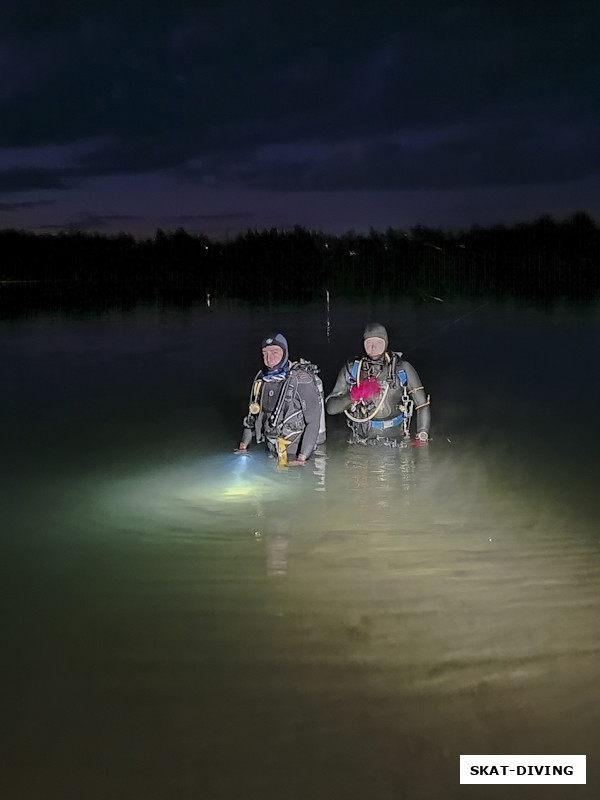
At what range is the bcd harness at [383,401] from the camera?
1102 cm

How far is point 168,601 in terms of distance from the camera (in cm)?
697

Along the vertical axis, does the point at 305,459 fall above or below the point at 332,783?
above

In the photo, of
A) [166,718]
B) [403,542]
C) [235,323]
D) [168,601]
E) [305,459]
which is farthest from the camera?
[235,323]

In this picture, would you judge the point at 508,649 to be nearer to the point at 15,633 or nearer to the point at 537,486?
the point at 15,633

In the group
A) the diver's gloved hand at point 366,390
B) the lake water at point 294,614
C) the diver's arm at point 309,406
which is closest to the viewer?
the lake water at point 294,614

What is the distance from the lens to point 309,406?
1034 centimetres

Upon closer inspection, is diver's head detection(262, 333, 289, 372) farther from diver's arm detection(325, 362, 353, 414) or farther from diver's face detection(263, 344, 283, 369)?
diver's arm detection(325, 362, 353, 414)

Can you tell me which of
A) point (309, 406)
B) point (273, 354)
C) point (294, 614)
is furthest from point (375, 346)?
point (294, 614)

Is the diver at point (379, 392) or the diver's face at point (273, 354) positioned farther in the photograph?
the diver at point (379, 392)

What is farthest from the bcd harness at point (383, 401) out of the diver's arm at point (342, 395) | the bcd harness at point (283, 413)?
the bcd harness at point (283, 413)

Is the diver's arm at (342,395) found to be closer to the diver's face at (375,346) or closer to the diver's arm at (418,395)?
the diver's face at (375,346)

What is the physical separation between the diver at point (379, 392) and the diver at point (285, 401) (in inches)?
27.6

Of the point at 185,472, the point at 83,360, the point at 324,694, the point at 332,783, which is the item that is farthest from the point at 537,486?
the point at 83,360

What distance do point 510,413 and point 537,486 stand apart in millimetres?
6508
